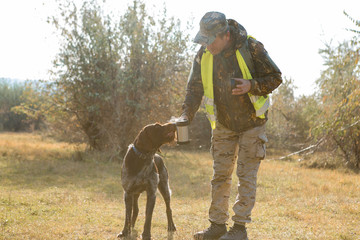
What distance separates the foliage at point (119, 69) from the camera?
10711 millimetres

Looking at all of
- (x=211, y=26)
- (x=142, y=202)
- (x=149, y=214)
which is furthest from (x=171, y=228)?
(x=211, y=26)

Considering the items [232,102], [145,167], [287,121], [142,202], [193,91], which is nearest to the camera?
[232,102]

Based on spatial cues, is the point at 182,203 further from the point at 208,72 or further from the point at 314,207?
the point at 208,72

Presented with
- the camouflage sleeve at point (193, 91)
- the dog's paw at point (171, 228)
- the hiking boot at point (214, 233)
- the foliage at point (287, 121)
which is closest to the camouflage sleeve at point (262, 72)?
the camouflage sleeve at point (193, 91)

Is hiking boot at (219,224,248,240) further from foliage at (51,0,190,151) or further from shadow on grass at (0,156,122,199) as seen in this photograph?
foliage at (51,0,190,151)

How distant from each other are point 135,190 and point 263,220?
6.96 feet

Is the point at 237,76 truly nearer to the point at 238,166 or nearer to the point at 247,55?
the point at 247,55

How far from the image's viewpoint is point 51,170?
955 cm

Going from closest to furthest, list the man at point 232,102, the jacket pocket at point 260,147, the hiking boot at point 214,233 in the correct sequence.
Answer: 1. the man at point 232,102
2. the jacket pocket at point 260,147
3. the hiking boot at point 214,233

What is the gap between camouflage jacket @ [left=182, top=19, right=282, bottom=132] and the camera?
354 cm

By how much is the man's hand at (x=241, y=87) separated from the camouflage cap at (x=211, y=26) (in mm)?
483

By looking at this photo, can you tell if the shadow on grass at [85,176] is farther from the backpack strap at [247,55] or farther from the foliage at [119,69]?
the backpack strap at [247,55]

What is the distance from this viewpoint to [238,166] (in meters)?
3.79

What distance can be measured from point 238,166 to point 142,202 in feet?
11.2
